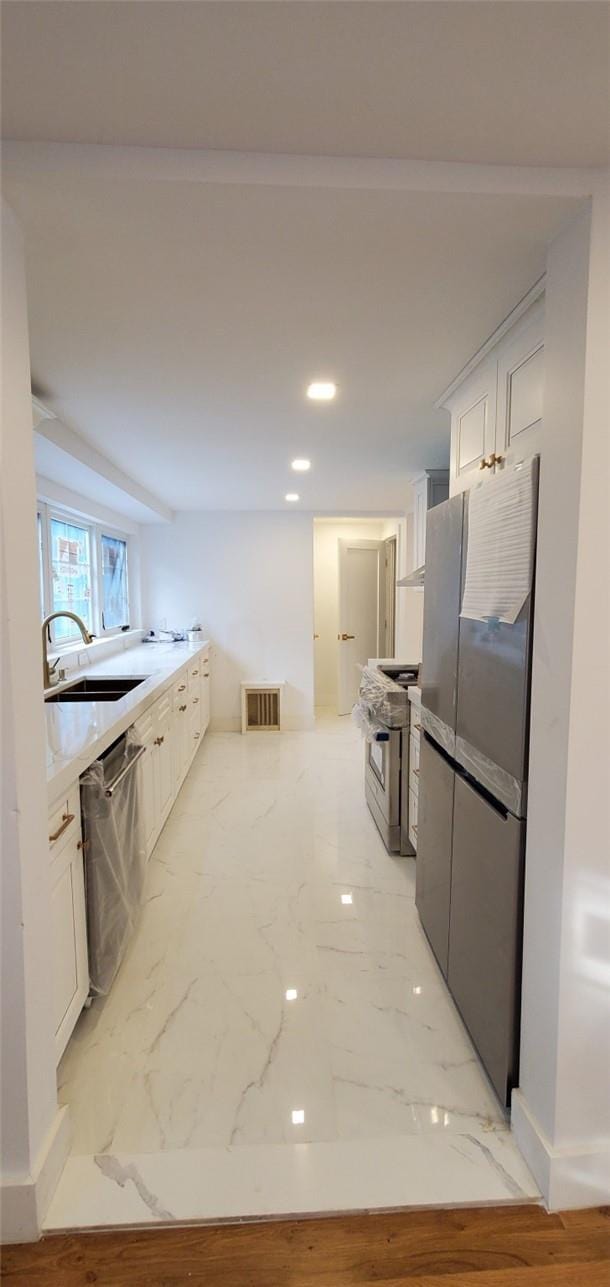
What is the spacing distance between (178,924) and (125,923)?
434 mm

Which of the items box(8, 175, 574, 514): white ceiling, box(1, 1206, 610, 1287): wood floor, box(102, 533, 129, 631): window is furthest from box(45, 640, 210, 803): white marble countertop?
box(8, 175, 574, 514): white ceiling

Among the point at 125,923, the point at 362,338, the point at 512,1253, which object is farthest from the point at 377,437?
the point at 512,1253

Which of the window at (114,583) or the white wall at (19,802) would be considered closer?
the white wall at (19,802)

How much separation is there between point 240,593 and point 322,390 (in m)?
3.50

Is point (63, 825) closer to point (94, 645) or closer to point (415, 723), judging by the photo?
point (415, 723)

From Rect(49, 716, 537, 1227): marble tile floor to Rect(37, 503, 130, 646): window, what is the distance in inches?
66.9

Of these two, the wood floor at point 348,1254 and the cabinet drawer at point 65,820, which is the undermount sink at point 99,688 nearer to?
the cabinet drawer at point 65,820

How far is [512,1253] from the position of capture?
44.8 inches

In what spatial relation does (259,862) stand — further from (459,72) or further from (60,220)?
(459,72)

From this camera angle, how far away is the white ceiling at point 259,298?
114 cm

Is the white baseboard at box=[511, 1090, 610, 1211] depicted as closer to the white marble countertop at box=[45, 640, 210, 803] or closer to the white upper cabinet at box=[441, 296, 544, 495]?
the white marble countertop at box=[45, 640, 210, 803]

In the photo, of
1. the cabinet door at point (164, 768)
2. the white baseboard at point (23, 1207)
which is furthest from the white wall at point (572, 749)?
the cabinet door at point (164, 768)

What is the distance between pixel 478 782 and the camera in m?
1.57

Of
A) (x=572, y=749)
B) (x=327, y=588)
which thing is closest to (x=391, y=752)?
(x=572, y=749)
